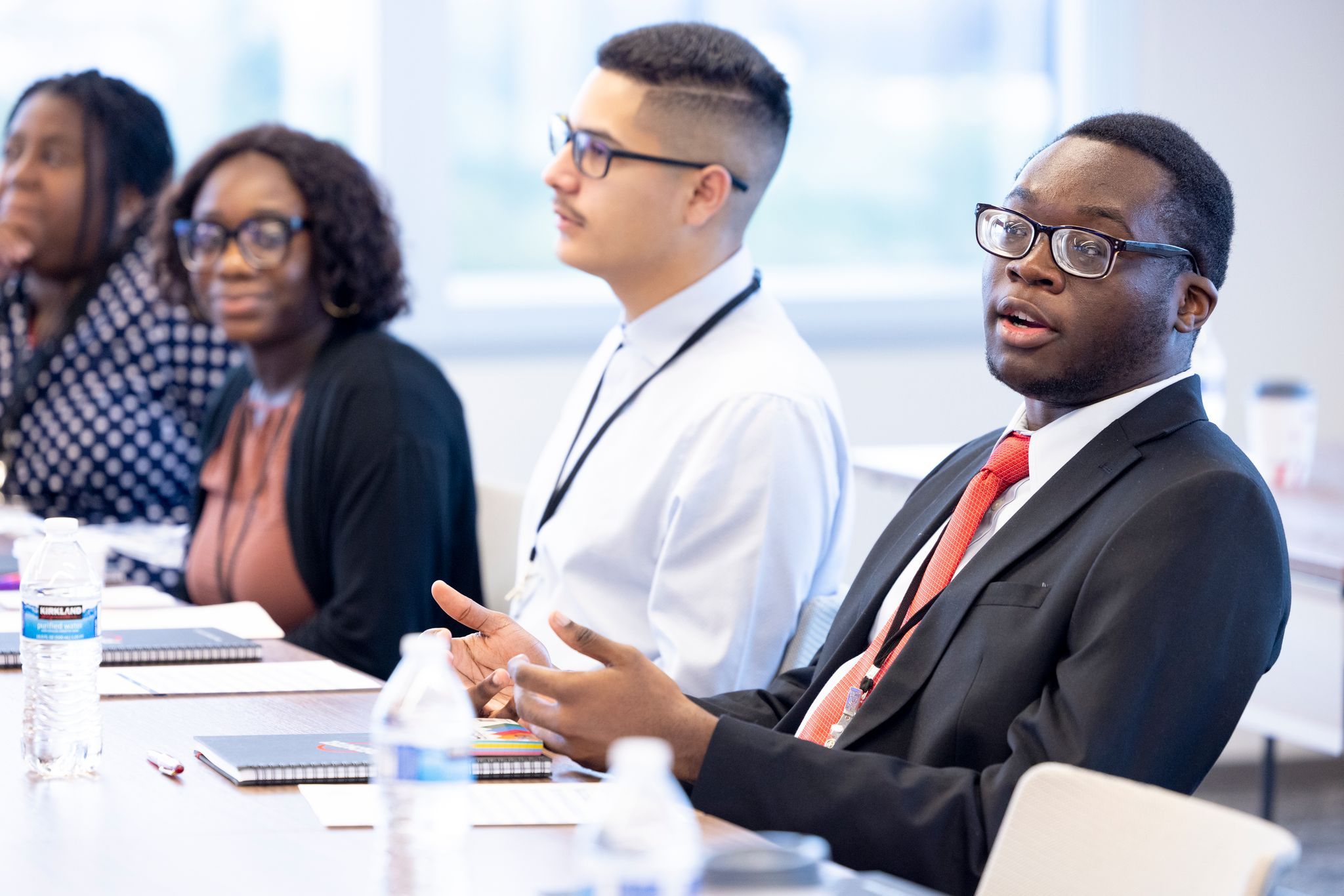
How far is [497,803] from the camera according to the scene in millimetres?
1559

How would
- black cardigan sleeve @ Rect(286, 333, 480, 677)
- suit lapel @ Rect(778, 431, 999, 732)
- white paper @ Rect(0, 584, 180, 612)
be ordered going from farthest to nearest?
black cardigan sleeve @ Rect(286, 333, 480, 677)
white paper @ Rect(0, 584, 180, 612)
suit lapel @ Rect(778, 431, 999, 732)

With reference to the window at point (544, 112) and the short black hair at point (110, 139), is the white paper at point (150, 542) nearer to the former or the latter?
the short black hair at point (110, 139)

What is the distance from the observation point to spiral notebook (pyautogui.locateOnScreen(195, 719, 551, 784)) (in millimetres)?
1602

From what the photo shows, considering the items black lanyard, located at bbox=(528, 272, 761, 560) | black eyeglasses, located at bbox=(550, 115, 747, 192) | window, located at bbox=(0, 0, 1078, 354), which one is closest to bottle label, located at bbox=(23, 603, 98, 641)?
black lanyard, located at bbox=(528, 272, 761, 560)

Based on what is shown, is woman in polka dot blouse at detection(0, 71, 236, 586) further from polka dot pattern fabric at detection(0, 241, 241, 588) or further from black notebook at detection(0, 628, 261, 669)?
black notebook at detection(0, 628, 261, 669)

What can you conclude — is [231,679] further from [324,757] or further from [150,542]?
[150,542]

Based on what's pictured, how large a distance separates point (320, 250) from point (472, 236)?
147cm

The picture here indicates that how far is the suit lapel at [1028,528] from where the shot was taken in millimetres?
1712

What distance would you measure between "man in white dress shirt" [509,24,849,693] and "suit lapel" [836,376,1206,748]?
566 mm

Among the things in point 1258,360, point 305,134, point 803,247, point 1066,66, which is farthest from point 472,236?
point 1258,360

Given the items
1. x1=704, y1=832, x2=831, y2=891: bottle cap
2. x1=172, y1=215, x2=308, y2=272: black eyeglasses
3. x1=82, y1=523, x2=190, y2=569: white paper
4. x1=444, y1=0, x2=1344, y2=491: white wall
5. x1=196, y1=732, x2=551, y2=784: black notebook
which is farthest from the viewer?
x1=444, y1=0, x2=1344, y2=491: white wall

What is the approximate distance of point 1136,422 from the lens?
5.70ft

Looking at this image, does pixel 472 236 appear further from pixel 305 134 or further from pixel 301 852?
pixel 301 852

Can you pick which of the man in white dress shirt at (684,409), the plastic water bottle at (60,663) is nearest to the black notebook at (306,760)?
the plastic water bottle at (60,663)
